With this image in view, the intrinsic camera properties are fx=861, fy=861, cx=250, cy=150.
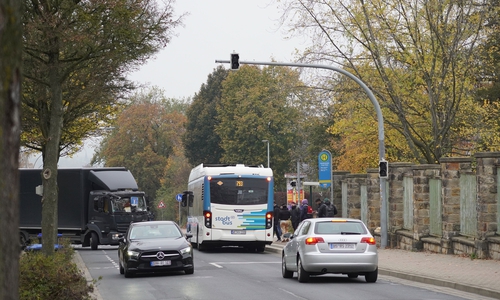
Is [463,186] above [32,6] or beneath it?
beneath

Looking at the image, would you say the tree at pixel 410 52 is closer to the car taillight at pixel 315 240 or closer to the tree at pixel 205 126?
the car taillight at pixel 315 240

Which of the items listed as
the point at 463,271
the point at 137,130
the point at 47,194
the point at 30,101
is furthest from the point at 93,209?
the point at 137,130

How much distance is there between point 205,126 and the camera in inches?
3457

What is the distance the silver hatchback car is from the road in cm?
38

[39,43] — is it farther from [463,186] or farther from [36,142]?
[36,142]

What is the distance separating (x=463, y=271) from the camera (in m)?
19.3

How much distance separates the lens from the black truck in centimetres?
3772

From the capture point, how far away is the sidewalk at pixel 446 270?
16125 mm

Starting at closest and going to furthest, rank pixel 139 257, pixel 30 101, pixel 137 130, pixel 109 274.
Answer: pixel 139 257 < pixel 109 274 < pixel 30 101 < pixel 137 130

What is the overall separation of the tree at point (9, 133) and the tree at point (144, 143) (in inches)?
3547

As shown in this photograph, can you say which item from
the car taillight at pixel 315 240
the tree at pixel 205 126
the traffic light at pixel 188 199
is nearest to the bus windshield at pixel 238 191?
the traffic light at pixel 188 199

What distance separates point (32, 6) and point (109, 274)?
7.51 meters

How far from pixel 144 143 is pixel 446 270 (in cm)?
7951

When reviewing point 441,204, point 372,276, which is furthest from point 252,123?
point 372,276
